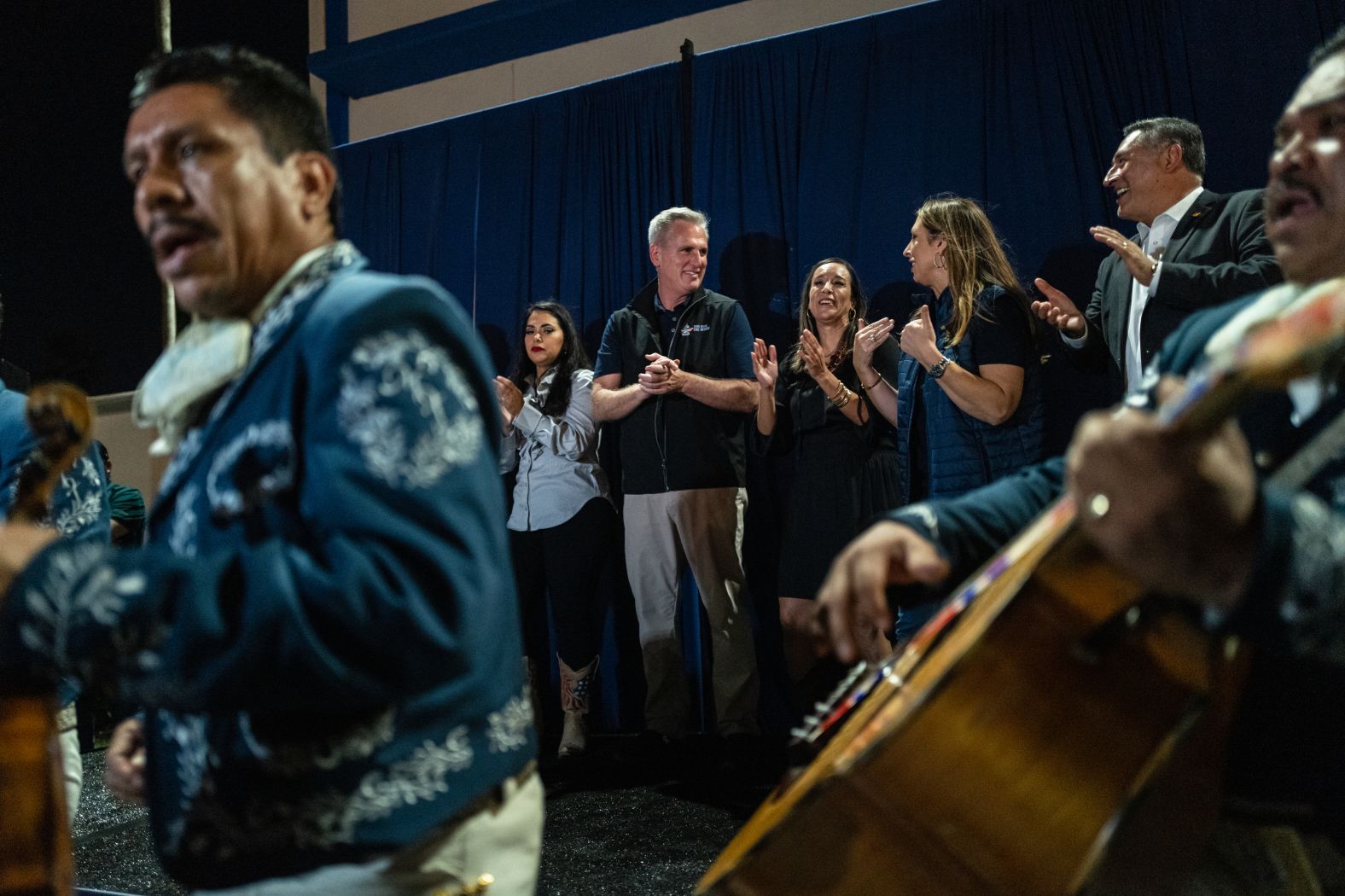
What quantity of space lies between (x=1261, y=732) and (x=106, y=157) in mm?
5623

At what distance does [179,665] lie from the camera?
77 cm

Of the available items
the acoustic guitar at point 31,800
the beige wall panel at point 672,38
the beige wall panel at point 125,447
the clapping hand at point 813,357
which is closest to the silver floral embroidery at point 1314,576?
the acoustic guitar at point 31,800

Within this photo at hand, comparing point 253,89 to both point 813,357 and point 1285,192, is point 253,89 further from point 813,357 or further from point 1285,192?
point 813,357

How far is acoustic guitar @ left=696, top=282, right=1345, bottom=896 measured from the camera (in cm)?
79

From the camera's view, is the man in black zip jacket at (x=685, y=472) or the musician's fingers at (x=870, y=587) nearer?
the musician's fingers at (x=870, y=587)

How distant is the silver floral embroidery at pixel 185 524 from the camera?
95cm

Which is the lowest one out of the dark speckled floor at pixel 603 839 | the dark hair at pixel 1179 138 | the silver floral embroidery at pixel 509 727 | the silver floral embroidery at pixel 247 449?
the dark speckled floor at pixel 603 839

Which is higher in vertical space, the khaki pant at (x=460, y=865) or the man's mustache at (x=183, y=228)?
the man's mustache at (x=183, y=228)

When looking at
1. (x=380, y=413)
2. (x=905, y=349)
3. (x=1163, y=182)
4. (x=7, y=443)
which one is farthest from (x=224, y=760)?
(x=1163, y=182)

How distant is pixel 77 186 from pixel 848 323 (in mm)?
3708

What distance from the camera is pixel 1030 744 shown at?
81cm

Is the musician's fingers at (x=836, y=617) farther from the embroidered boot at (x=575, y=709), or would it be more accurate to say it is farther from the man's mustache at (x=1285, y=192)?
the embroidered boot at (x=575, y=709)

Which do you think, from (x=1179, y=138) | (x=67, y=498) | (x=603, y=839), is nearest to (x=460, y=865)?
(x=67, y=498)

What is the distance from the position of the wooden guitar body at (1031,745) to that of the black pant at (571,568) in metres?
3.56
